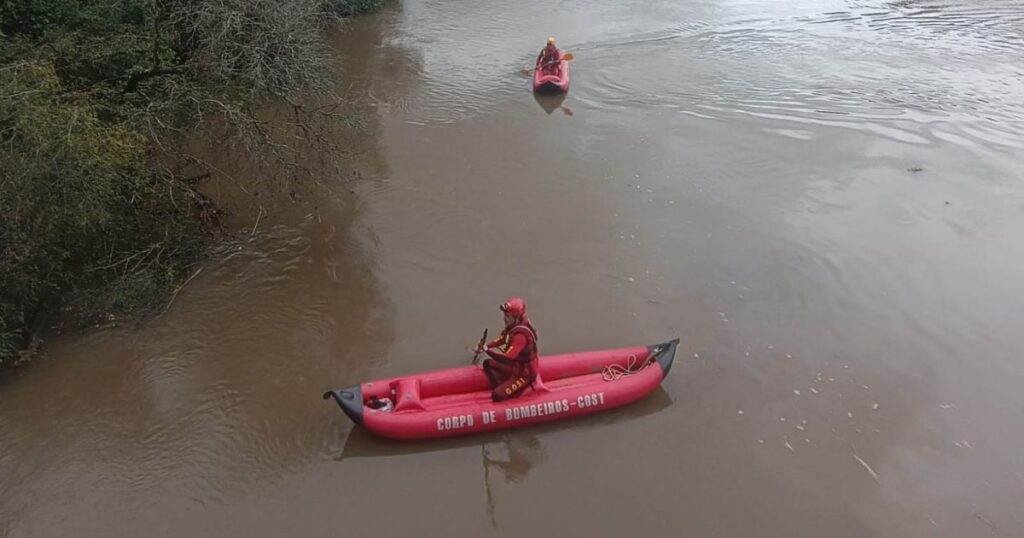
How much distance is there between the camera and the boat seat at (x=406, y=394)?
6.68 meters

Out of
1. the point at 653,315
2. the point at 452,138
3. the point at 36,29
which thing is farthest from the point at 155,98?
the point at 653,315

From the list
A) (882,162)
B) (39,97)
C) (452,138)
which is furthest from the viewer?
(452,138)

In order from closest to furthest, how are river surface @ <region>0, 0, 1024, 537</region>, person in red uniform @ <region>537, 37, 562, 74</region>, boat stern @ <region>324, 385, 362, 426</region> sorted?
river surface @ <region>0, 0, 1024, 537</region> < boat stern @ <region>324, 385, 362, 426</region> < person in red uniform @ <region>537, 37, 562, 74</region>

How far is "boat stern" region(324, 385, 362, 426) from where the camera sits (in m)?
6.53

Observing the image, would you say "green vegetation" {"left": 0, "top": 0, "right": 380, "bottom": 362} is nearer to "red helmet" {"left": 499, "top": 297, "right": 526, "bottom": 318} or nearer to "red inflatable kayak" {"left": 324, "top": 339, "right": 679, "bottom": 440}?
"red inflatable kayak" {"left": 324, "top": 339, "right": 679, "bottom": 440}

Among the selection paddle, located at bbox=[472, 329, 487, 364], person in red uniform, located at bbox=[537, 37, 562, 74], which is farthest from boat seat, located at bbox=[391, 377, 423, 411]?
person in red uniform, located at bbox=[537, 37, 562, 74]

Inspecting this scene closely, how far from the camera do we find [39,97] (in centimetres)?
735

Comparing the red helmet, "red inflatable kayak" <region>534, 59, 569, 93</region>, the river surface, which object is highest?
"red inflatable kayak" <region>534, 59, 569, 93</region>

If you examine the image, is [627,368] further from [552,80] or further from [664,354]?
[552,80]

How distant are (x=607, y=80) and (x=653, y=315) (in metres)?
8.16

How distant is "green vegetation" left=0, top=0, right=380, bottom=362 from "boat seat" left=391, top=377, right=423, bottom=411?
332 cm

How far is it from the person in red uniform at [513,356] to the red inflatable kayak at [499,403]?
105 millimetres

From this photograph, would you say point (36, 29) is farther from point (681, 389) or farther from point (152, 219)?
point (681, 389)

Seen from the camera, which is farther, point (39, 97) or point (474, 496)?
point (39, 97)
